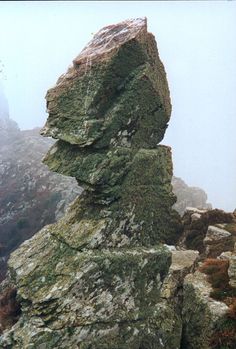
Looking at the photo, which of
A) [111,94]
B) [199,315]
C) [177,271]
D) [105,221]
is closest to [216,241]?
[177,271]

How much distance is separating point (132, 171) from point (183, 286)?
499cm

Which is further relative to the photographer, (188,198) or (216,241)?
(188,198)

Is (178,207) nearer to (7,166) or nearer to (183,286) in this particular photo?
(7,166)

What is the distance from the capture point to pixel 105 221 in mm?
14812

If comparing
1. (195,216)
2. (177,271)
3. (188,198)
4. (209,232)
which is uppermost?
(195,216)

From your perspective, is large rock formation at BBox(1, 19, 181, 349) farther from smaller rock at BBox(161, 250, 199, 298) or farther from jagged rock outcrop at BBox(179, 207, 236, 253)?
jagged rock outcrop at BBox(179, 207, 236, 253)

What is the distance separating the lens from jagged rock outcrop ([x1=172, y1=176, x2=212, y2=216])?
5550cm

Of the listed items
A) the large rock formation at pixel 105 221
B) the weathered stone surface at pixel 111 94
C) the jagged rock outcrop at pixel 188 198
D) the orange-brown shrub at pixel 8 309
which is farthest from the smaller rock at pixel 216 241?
the jagged rock outcrop at pixel 188 198

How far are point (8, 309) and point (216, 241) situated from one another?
460 inches

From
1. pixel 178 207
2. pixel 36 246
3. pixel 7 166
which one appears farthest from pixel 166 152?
pixel 7 166

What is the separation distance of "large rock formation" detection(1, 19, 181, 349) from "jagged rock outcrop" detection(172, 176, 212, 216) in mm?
39218

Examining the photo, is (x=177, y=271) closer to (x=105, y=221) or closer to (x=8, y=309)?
(x=105, y=221)

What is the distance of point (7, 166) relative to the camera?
70.4 metres

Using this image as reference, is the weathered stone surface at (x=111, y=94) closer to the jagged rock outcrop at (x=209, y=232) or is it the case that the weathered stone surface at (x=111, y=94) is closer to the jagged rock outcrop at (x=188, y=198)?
the jagged rock outcrop at (x=209, y=232)
